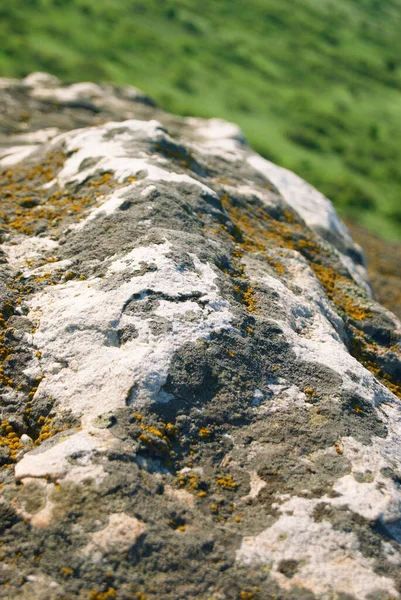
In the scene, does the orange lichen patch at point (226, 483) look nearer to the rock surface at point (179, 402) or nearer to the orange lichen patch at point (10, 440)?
the rock surface at point (179, 402)

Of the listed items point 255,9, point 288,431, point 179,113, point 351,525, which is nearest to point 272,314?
point 288,431

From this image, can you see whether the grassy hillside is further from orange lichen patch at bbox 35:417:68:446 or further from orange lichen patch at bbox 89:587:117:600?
orange lichen patch at bbox 89:587:117:600

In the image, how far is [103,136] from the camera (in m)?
9.47

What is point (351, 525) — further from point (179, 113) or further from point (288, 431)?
point (179, 113)

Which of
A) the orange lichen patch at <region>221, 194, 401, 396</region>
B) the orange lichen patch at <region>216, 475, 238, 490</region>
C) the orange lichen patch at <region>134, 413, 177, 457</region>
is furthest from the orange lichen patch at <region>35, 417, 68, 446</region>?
the orange lichen patch at <region>221, 194, 401, 396</region>

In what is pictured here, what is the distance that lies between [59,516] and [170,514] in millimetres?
913

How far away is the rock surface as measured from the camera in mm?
4621

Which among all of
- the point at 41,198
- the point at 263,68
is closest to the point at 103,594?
the point at 41,198

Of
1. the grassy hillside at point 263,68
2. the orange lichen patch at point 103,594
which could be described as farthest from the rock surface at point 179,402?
the grassy hillside at point 263,68

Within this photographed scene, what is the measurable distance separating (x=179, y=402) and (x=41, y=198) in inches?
179

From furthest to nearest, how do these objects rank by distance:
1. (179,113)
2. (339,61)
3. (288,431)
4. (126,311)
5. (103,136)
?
(339,61) < (179,113) < (103,136) < (126,311) < (288,431)

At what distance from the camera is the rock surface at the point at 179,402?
462 centimetres

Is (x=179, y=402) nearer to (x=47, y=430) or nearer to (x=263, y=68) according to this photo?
(x=47, y=430)

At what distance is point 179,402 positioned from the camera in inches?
222
